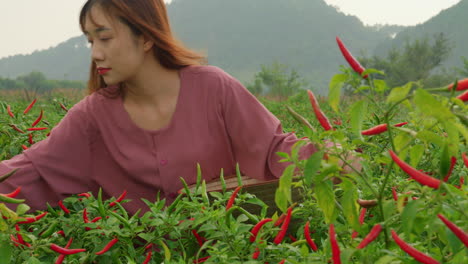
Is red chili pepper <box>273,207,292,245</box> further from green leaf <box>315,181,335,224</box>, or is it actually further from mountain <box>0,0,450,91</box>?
mountain <box>0,0,450,91</box>

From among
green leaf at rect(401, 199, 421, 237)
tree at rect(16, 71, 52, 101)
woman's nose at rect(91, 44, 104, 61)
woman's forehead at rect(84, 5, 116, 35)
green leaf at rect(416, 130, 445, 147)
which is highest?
woman's forehead at rect(84, 5, 116, 35)

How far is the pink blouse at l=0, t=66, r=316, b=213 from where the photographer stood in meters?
2.79

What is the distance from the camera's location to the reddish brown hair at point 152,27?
2797 mm

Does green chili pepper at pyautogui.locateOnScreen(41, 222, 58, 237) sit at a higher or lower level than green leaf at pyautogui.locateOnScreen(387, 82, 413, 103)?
lower

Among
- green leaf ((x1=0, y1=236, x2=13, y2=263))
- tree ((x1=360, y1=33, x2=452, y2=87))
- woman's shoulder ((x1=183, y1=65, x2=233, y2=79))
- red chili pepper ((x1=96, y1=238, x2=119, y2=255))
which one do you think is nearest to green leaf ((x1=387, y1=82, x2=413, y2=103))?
red chili pepper ((x1=96, y1=238, x2=119, y2=255))

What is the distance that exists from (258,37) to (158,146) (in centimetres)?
16698

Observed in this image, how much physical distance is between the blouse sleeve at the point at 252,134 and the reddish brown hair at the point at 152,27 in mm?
329

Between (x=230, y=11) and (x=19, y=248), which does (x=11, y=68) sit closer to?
(x=230, y=11)

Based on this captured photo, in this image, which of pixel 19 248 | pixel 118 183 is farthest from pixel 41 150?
pixel 19 248

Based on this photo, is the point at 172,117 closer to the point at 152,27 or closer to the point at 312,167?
the point at 152,27

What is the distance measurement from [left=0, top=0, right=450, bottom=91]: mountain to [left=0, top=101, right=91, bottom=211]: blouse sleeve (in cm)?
13772

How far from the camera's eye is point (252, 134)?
9.32 feet

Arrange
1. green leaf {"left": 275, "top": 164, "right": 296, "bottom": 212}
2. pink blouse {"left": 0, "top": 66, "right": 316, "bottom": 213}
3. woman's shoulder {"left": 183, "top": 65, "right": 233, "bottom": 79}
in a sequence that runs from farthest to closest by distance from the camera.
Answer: woman's shoulder {"left": 183, "top": 65, "right": 233, "bottom": 79}, pink blouse {"left": 0, "top": 66, "right": 316, "bottom": 213}, green leaf {"left": 275, "top": 164, "right": 296, "bottom": 212}

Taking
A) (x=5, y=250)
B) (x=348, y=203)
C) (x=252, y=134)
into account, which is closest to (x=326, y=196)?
Result: (x=348, y=203)
